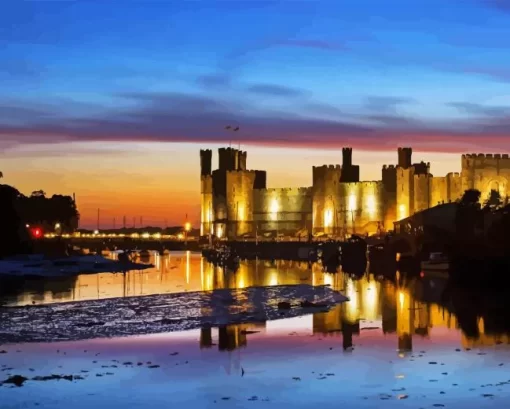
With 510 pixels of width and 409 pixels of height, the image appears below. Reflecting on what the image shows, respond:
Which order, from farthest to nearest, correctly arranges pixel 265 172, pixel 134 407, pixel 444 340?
1. pixel 265 172
2. pixel 444 340
3. pixel 134 407

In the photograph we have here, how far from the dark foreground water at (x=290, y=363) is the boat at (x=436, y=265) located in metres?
19.1

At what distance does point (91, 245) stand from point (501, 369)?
108505 millimetres

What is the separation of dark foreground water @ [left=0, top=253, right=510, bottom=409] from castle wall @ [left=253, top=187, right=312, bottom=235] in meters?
70.1

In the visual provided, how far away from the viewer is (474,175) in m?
78.1

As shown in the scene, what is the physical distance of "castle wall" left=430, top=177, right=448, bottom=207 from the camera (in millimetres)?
80750

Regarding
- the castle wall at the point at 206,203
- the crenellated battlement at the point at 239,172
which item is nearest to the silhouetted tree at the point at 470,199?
the crenellated battlement at the point at 239,172

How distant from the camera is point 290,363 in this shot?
55.6 ft

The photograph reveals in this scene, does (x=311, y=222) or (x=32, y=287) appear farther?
(x=311, y=222)

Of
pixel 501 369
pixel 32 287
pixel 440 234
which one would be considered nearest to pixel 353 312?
pixel 501 369

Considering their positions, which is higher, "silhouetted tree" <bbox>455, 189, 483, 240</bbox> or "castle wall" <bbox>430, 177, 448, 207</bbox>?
"castle wall" <bbox>430, 177, 448, 207</bbox>

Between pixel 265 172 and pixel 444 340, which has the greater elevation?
pixel 265 172

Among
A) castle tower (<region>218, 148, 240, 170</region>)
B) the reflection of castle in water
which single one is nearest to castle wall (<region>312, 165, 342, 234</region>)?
castle tower (<region>218, 148, 240, 170</region>)

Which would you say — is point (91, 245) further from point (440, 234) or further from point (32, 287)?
point (32, 287)

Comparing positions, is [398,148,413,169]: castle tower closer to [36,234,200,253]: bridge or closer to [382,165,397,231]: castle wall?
[382,165,397,231]: castle wall
